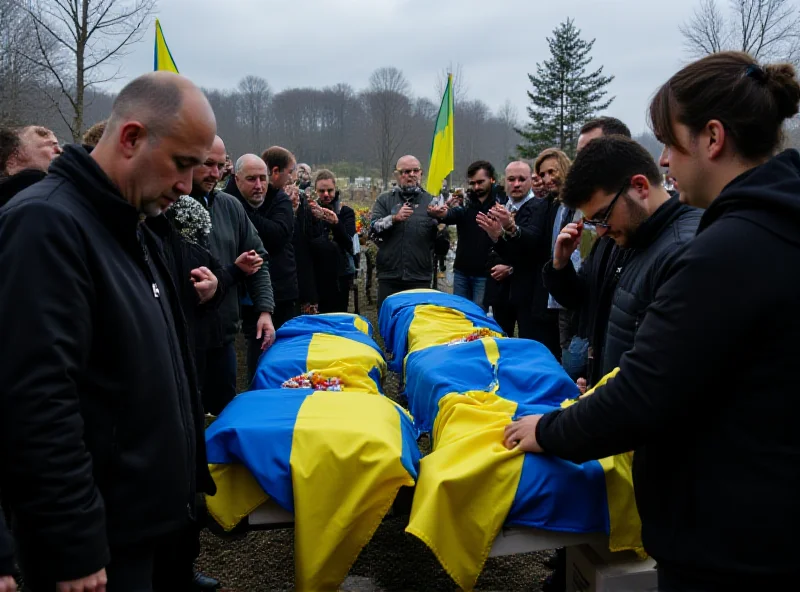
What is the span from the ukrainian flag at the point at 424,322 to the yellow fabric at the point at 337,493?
173 centimetres

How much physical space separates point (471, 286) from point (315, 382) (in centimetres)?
381

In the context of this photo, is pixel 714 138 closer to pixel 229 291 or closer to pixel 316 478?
pixel 316 478

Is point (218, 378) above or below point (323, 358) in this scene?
below

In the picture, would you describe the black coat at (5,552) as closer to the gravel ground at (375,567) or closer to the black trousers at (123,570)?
the black trousers at (123,570)

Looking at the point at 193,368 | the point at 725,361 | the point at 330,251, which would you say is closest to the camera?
the point at 725,361

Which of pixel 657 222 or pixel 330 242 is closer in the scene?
pixel 657 222

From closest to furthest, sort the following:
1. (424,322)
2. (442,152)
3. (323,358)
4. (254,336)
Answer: (323,358) → (424,322) → (254,336) → (442,152)

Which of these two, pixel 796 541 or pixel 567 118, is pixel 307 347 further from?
pixel 567 118

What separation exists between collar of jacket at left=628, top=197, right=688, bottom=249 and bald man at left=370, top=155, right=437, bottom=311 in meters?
4.36

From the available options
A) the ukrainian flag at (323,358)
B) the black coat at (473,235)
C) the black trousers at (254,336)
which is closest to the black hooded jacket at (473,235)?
the black coat at (473,235)

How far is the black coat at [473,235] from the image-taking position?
21.1ft

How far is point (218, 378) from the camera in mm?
3842

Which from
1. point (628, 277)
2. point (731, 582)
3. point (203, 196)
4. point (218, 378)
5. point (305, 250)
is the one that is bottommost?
point (218, 378)

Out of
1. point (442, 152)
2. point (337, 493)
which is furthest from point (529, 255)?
point (442, 152)
